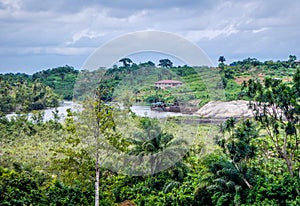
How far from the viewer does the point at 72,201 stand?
10.4m

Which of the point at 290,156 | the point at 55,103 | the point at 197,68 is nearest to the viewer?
the point at 290,156

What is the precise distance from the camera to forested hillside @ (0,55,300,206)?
9.45 meters

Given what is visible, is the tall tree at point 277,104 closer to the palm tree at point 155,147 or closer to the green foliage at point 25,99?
the palm tree at point 155,147

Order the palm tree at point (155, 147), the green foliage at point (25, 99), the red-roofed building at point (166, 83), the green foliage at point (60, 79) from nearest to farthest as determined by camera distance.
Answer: the red-roofed building at point (166, 83) < the palm tree at point (155, 147) < the green foliage at point (25, 99) < the green foliage at point (60, 79)

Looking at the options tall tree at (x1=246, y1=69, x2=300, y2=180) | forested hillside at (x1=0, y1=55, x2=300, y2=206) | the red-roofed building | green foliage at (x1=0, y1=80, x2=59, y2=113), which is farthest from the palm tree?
green foliage at (x1=0, y1=80, x2=59, y2=113)

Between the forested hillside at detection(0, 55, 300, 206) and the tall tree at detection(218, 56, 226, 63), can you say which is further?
the tall tree at detection(218, 56, 226, 63)

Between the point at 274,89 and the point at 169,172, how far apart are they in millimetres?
4265

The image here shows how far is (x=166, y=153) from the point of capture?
12.1 meters

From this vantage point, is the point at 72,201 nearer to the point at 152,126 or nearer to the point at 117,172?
the point at 117,172

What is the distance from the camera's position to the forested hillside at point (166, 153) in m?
9.45

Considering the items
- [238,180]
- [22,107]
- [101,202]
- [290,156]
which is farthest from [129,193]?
[22,107]

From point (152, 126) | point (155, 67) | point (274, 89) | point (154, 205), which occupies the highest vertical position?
point (155, 67)

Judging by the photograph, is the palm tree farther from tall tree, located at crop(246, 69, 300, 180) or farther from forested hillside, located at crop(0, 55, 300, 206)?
tall tree, located at crop(246, 69, 300, 180)

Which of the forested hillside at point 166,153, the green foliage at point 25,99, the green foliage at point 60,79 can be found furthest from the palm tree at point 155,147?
the green foliage at point 60,79
